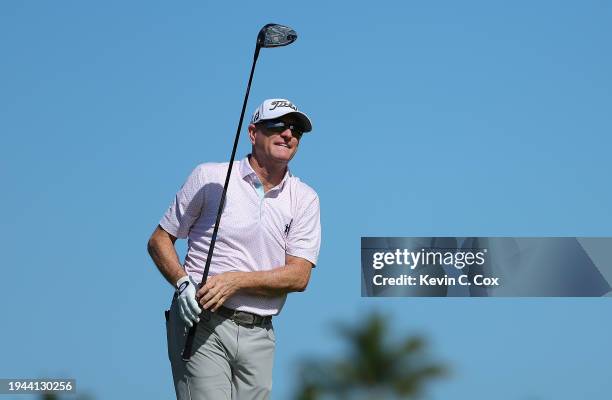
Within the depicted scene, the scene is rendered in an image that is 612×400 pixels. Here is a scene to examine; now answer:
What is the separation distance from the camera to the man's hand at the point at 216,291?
697cm

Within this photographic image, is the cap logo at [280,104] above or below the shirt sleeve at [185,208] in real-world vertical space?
above

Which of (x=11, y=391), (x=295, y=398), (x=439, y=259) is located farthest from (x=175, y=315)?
(x=295, y=398)

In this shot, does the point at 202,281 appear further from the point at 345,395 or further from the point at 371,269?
the point at 345,395

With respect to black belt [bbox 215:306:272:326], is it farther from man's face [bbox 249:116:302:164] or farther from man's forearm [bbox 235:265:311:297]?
man's face [bbox 249:116:302:164]

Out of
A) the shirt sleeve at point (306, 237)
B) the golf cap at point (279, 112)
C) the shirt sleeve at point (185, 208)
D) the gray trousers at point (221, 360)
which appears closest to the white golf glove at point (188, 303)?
the gray trousers at point (221, 360)

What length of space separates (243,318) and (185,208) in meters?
0.77

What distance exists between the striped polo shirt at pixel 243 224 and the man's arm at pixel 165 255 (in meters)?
0.05

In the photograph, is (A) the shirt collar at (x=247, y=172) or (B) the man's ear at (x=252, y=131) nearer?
(A) the shirt collar at (x=247, y=172)

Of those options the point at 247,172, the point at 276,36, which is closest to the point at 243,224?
the point at 247,172

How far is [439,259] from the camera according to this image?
1039 inches

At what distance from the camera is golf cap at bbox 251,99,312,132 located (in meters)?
7.44

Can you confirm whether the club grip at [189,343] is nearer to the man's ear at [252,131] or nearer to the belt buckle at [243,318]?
the belt buckle at [243,318]

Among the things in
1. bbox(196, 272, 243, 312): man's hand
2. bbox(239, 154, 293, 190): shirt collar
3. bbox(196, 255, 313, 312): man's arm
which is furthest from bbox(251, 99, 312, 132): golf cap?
bbox(196, 272, 243, 312): man's hand

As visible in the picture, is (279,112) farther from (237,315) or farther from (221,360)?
(221,360)
